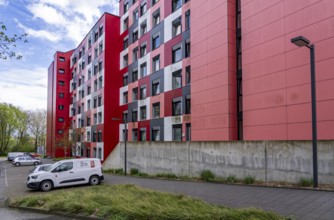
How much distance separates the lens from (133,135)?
121ft

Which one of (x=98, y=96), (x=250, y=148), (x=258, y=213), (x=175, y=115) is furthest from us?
(x=98, y=96)

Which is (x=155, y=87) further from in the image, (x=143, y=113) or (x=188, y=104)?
(x=188, y=104)

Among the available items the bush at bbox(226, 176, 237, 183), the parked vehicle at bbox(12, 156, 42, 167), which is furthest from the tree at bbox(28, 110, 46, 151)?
the bush at bbox(226, 176, 237, 183)

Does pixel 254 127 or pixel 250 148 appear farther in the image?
pixel 254 127

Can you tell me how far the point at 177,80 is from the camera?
1146 inches

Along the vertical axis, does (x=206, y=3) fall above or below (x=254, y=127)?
above

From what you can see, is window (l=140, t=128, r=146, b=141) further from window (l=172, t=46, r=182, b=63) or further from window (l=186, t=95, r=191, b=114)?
window (l=172, t=46, r=182, b=63)

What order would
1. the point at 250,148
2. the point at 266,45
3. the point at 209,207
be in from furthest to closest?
the point at 266,45 → the point at 250,148 → the point at 209,207

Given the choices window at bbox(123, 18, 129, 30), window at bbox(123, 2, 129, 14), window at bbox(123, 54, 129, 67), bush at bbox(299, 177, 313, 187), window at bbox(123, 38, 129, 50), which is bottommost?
bush at bbox(299, 177, 313, 187)

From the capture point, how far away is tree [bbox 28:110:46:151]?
91.1m

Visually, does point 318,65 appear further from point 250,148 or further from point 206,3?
point 206,3

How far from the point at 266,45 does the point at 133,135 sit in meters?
21.4

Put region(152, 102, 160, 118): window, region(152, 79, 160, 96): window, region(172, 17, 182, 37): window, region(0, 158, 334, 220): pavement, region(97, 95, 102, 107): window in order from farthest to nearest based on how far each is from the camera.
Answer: region(97, 95, 102, 107): window
region(152, 79, 160, 96): window
region(152, 102, 160, 118): window
region(172, 17, 182, 37): window
region(0, 158, 334, 220): pavement

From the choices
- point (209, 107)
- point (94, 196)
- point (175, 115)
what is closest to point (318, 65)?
point (209, 107)
